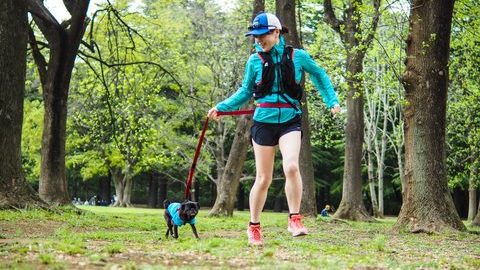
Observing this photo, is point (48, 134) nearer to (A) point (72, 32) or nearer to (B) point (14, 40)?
(A) point (72, 32)

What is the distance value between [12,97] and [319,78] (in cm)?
690

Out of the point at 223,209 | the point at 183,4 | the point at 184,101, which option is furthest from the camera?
the point at 184,101

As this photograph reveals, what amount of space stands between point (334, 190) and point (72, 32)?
39617 mm

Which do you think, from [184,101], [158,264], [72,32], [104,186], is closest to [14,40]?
[72,32]

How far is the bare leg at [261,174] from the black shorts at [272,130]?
0.21 ft

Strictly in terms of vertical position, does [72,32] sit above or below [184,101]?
below

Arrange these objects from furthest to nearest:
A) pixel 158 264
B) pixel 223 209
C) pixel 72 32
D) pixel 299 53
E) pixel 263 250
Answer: pixel 223 209
pixel 72 32
pixel 299 53
pixel 263 250
pixel 158 264

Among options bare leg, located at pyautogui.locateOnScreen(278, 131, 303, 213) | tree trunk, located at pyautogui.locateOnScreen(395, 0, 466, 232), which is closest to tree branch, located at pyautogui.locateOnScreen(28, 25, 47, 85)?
tree trunk, located at pyautogui.locateOnScreen(395, 0, 466, 232)

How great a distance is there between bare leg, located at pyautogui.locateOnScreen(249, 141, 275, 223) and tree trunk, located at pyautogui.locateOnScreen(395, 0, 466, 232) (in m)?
5.21

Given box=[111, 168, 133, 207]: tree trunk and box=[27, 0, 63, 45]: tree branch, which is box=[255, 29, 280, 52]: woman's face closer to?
box=[27, 0, 63, 45]: tree branch

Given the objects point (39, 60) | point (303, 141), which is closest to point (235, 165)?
point (303, 141)

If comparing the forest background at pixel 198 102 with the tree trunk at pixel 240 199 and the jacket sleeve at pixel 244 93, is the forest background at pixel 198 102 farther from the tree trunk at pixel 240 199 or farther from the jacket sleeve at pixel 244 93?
the jacket sleeve at pixel 244 93

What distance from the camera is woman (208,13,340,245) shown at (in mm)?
6824

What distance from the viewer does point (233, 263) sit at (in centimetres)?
543
